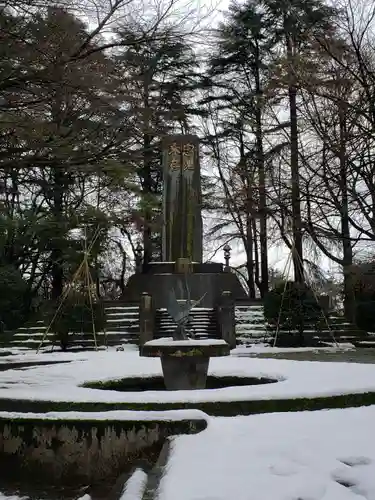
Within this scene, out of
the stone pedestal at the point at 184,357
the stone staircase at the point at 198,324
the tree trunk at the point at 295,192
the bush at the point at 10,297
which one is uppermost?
the tree trunk at the point at 295,192

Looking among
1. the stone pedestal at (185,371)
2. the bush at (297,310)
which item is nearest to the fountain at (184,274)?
the bush at (297,310)

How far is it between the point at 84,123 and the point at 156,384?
202 inches

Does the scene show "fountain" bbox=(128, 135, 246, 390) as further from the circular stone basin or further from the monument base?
the circular stone basin

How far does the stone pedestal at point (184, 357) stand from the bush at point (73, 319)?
10928 millimetres

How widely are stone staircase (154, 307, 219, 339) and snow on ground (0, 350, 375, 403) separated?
8313 millimetres

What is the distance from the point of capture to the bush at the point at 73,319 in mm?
18953

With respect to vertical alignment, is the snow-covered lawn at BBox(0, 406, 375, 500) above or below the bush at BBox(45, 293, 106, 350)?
below

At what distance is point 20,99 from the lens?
4770 millimetres

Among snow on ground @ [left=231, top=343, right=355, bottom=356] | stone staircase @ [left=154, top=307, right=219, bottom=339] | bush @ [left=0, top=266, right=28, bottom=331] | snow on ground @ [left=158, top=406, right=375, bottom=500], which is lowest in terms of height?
snow on ground @ [left=158, top=406, right=375, bottom=500]

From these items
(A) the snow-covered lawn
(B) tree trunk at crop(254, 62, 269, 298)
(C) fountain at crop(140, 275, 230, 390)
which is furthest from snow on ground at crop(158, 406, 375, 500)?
(B) tree trunk at crop(254, 62, 269, 298)

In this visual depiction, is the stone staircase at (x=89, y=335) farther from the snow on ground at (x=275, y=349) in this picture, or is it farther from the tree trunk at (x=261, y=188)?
the tree trunk at (x=261, y=188)

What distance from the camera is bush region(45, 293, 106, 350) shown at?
62.2 feet

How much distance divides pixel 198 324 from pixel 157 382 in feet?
38.0

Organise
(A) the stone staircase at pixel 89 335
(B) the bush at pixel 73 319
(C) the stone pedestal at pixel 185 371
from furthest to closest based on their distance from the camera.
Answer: (A) the stone staircase at pixel 89 335
(B) the bush at pixel 73 319
(C) the stone pedestal at pixel 185 371
